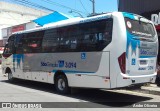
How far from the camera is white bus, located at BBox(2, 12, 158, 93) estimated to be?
388 inches

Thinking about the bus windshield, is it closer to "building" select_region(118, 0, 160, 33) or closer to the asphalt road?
the asphalt road

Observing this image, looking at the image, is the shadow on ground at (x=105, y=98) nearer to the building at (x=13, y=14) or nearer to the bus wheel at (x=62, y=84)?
the bus wheel at (x=62, y=84)

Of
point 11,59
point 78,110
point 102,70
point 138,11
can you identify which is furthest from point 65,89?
point 138,11

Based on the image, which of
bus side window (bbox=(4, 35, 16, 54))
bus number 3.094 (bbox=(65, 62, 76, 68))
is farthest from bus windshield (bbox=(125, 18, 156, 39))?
bus side window (bbox=(4, 35, 16, 54))

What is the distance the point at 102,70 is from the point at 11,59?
7.55m

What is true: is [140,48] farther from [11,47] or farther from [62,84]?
[11,47]

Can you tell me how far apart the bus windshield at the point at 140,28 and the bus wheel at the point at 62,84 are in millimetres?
3448

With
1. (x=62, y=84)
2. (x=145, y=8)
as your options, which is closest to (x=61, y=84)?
(x=62, y=84)

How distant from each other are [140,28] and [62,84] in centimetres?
388

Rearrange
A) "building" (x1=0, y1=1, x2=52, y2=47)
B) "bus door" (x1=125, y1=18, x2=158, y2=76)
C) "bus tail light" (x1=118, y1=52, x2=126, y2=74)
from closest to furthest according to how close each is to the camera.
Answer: "bus tail light" (x1=118, y1=52, x2=126, y2=74) → "bus door" (x1=125, y1=18, x2=158, y2=76) → "building" (x1=0, y1=1, x2=52, y2=47)

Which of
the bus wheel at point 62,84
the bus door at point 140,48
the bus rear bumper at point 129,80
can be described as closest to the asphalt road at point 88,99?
the bus wheel at point 62,84

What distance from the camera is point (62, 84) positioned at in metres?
12.5

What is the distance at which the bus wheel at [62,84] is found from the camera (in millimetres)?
12150

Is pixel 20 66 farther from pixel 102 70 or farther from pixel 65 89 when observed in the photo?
pixel 102 70
